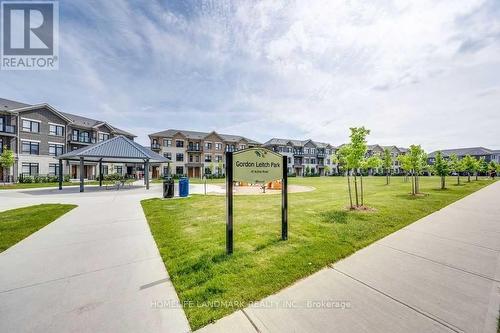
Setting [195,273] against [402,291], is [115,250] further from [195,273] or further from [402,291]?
[402,291]

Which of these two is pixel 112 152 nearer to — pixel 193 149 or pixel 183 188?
pixel 183 188

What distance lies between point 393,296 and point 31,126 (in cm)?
4611

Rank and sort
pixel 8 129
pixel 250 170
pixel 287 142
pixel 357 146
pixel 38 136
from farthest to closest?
1. pixel 287 142
2. pixel 38 136
3. pixel 8 129
4. pixel 357 146
5. pixel 250 170

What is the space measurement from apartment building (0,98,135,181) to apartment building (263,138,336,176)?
44.7 metres

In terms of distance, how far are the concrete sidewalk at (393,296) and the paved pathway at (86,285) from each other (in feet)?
3.43

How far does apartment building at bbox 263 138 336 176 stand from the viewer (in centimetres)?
6387

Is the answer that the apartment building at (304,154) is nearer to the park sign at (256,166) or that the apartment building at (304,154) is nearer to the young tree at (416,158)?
the young tree at (416,158)

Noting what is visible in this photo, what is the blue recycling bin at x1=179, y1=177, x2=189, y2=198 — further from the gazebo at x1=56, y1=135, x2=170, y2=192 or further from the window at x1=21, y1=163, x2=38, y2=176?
the window at x1=21, y1=163, x2=38, y2=176

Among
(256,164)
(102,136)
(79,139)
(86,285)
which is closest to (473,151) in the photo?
(256,164)

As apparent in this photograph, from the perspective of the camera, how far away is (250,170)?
5.47 metres

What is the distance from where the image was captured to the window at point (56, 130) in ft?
110

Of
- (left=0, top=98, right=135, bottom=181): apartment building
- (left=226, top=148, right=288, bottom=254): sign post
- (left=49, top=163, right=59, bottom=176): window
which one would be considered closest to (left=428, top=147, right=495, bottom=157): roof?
(left=226, top=148, right=288, bottom=254): sign post

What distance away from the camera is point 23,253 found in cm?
480

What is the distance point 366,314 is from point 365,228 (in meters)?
4.39
